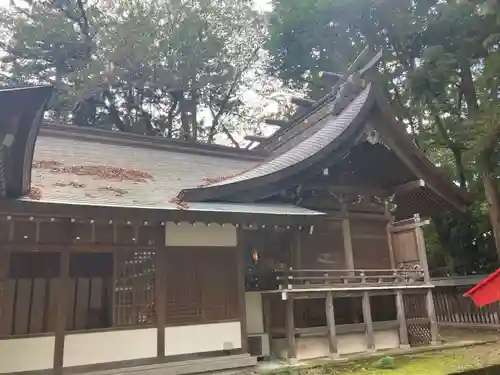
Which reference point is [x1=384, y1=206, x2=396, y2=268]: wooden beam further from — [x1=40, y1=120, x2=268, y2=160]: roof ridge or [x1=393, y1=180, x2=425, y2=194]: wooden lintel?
[x1=40, y1=120, x2=268, y2=160]: roof ridge

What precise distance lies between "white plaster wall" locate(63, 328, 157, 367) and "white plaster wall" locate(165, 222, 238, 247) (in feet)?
4.59

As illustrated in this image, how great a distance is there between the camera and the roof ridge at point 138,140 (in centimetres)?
1060

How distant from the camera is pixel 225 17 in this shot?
69.1ft

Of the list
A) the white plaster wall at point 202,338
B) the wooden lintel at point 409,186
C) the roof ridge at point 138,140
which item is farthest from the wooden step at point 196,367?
the roof ridge at point 138,140

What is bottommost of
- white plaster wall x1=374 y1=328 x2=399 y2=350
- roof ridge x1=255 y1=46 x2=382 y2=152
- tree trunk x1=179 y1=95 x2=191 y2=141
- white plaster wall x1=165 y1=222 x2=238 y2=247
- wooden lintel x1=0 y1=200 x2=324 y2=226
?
white plaster wall x1=374 y1=328 x2=399 y2=350

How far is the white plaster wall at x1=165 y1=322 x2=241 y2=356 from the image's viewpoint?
→ 6.48 m

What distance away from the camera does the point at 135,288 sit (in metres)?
6.46

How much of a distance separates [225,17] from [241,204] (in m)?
16.2

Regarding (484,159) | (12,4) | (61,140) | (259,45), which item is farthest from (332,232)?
(12,4)

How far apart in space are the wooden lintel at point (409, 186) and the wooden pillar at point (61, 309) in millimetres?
7032

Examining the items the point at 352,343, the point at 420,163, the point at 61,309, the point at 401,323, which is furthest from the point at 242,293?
the point at 420,163

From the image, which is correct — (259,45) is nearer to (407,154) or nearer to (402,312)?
(407,154)

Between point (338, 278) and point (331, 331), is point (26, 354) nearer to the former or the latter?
point (331, 331)

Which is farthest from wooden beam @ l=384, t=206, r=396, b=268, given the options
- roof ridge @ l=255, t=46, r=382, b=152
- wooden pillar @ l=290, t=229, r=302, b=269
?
roof ridge @ l=255, t=46, r=382, b=152
